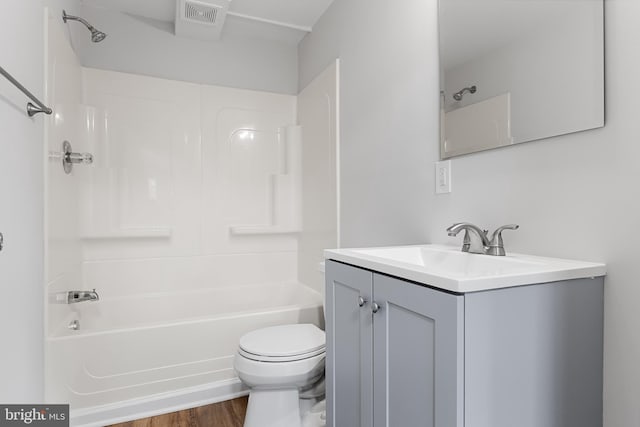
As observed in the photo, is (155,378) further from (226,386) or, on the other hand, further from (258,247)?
(258,247)

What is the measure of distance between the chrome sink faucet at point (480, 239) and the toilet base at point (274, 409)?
3.44ft

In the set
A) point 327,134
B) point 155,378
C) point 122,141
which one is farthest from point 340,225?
point 122,141

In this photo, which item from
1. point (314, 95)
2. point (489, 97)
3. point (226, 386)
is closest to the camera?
point (489, 97)

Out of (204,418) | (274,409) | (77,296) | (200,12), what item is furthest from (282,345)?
(200,12)

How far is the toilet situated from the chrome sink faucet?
85 cm

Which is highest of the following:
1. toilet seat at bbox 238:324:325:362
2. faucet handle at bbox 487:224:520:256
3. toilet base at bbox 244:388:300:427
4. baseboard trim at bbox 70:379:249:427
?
faucet handle at bbox 487:224:520:256

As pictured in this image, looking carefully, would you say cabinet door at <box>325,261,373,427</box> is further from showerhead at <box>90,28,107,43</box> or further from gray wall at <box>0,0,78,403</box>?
showerhead at <box>90,28,107,43</box>

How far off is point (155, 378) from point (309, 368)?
0.95 m

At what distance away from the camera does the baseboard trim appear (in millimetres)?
1769

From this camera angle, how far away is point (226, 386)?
80.5 inches

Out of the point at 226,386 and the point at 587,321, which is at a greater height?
the point at 587,321

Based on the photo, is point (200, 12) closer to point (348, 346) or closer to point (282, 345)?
point (282, 345)

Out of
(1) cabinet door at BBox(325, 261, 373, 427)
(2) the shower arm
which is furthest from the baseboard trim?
(2) the shower arm

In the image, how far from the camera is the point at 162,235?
8.34 feet
